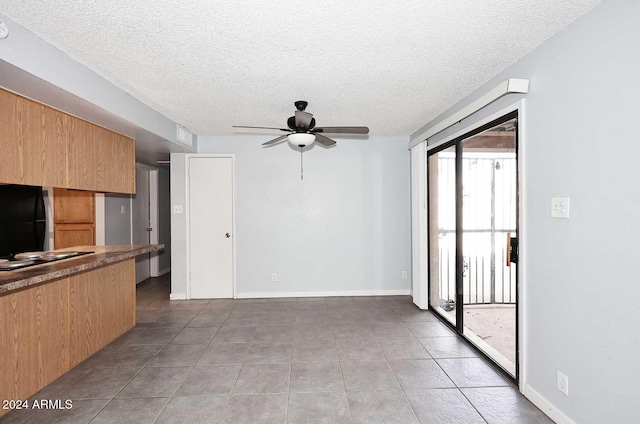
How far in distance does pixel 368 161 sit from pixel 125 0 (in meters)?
3.85

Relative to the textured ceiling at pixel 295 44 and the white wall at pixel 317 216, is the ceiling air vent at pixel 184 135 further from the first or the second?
the textured ceiling at pixel 295 44

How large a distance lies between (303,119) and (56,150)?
84.9 inches

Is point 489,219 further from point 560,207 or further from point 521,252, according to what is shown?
point 560,207

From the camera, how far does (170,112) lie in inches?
148

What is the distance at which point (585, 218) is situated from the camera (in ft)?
6.06

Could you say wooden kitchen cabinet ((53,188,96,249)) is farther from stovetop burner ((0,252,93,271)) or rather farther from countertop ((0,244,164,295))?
stovetop burner ((0,252,93,271))

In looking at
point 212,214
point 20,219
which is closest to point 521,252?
point 212,214

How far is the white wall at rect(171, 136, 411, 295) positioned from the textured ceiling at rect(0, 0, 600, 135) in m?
1.63

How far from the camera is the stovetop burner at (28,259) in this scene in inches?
95.9

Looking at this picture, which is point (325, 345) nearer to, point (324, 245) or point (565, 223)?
point (324, 245)

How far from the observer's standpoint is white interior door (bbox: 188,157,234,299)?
4.96m

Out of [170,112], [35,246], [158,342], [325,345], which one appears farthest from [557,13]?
[35,246]

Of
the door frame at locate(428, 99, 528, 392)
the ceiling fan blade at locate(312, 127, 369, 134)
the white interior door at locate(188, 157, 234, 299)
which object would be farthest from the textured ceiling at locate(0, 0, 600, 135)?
the white interior door at locate(188, 157, 234, 299)

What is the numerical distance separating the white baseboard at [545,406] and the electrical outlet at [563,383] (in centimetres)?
15
